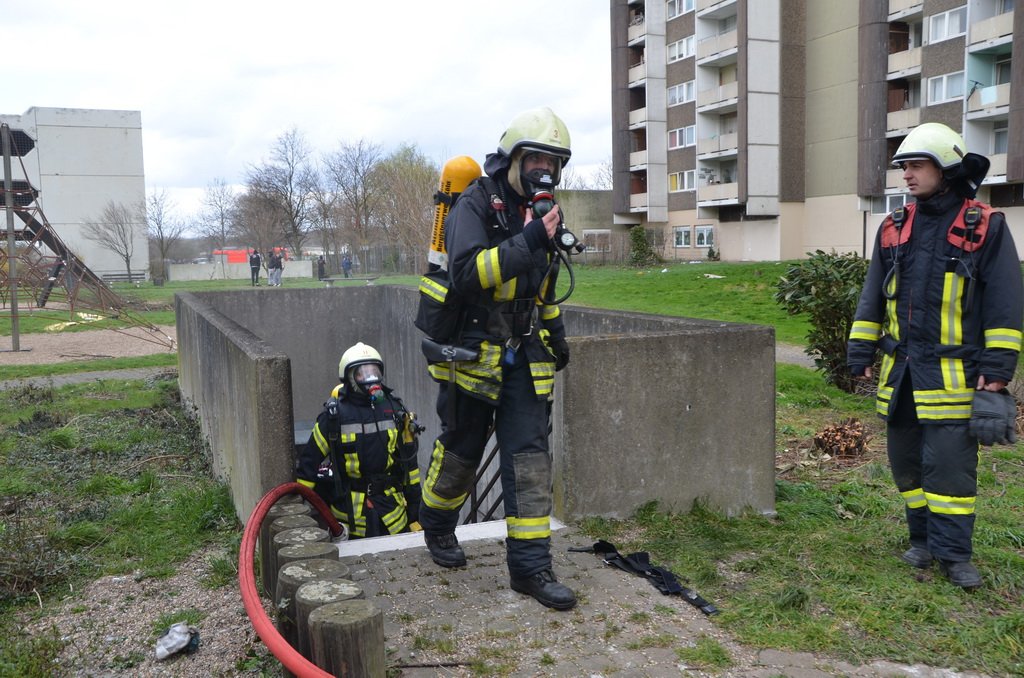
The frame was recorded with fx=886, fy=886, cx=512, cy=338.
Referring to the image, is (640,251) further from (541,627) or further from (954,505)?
(541,627)

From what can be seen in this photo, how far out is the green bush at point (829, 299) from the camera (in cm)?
930

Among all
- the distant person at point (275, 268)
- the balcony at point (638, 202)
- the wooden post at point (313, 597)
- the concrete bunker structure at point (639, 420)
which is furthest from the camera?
the balcony at point (638, 202)

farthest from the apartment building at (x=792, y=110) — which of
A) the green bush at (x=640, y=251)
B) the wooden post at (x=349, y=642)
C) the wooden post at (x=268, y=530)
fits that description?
the wooden post at (x=349, y=642)

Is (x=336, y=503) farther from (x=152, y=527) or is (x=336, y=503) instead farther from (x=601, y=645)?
(x=601, y=645)

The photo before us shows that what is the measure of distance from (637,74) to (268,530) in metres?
44.3

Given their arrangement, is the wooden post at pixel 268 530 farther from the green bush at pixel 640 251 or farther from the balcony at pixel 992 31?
the green bush at pixel 640 251

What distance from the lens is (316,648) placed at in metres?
3.07

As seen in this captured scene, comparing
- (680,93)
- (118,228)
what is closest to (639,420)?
(680,93)

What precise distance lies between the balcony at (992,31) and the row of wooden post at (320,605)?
31.5 metres

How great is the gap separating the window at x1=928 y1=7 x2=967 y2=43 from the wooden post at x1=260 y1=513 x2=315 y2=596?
3312 cm

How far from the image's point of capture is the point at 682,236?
4447cm

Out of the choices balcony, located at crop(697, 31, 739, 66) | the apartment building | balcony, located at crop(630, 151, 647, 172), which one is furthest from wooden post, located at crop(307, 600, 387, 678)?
balcony, located at crop(630, 151, 647, 172)

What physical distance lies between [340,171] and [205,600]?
54.4m

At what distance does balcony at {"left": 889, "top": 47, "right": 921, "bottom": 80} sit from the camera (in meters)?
32.8
